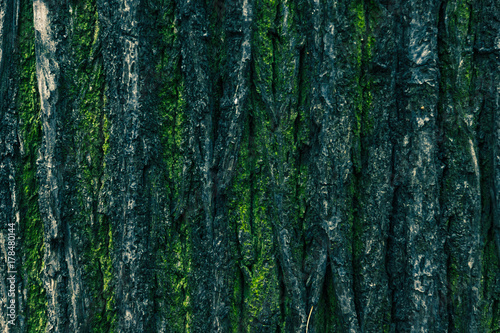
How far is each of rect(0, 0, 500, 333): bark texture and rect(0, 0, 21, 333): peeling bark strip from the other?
15 cm

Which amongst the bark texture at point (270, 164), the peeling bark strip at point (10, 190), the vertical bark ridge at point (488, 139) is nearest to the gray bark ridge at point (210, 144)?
the bark texture at point (270, 164)

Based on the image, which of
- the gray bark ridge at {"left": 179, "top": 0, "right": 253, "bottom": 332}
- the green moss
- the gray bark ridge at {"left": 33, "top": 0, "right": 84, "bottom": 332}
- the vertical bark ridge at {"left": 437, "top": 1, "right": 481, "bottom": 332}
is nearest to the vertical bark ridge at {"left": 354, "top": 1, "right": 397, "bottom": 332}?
the vertical bark ridge at {"left": 437, "top": 1, "right": 481, "bottom": 332}

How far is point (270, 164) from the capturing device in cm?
131

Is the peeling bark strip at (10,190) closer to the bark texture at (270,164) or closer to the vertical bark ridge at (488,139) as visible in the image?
the bark texture at (270,164)

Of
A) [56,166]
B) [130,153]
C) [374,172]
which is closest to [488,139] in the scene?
[374,172]

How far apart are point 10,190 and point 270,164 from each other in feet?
3.63

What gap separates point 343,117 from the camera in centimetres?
129

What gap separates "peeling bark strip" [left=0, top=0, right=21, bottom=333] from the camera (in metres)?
1.42

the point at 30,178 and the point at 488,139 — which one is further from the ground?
the point at 488,139

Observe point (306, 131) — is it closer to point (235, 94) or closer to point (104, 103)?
point (235, 94)

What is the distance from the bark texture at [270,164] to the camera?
1.29 m

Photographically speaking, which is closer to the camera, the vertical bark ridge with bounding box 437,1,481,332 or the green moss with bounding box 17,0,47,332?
the vertical bark ridge with bounding box 437,1,481,332

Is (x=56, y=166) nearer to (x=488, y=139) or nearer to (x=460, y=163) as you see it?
(x=460, y=163)

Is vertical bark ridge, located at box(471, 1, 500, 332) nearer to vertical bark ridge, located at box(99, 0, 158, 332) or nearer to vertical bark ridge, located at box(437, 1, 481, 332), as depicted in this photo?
vertical bark ridge, located at box(437, 1, 481, 332)
